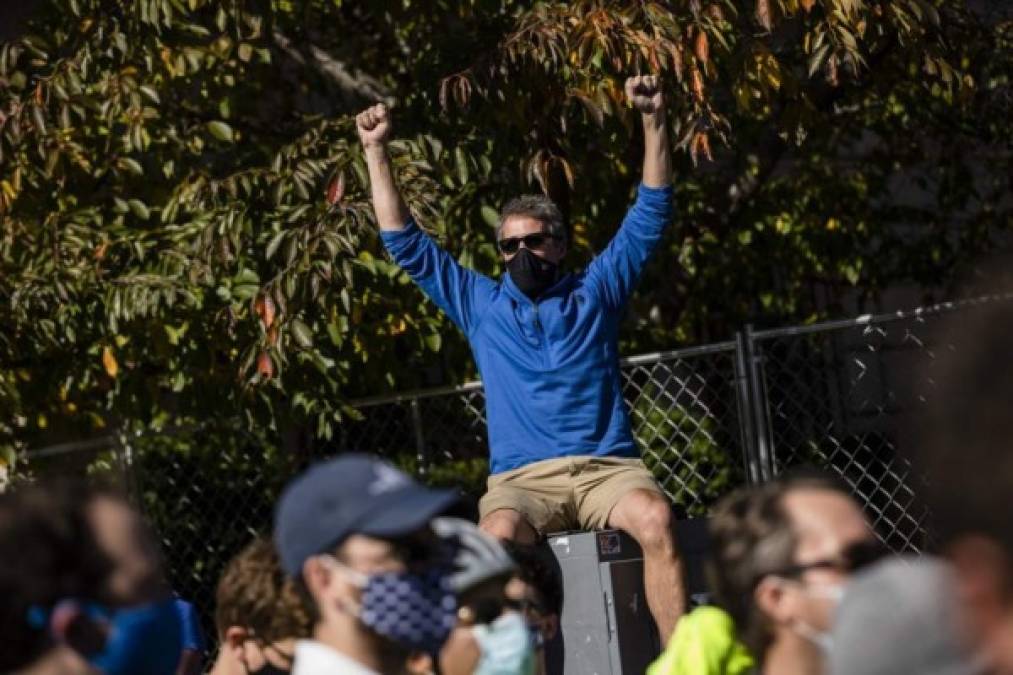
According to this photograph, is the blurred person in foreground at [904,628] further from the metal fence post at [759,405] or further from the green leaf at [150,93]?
the green leaf at [150,93]

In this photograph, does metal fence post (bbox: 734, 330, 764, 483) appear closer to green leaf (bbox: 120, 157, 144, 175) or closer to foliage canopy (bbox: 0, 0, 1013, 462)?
foliage canopy (bbox: 0, 0, 1013, 462)

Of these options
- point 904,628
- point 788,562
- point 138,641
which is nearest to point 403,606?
point 138,641

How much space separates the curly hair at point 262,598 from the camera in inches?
156

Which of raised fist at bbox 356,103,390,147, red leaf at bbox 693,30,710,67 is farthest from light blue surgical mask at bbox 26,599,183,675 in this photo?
red leaf at bbox 693,30,710,67

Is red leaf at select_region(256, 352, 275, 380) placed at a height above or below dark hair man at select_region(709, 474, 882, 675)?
above

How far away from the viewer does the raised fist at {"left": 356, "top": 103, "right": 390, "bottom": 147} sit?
5.86 metres

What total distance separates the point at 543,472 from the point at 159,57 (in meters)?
3.92

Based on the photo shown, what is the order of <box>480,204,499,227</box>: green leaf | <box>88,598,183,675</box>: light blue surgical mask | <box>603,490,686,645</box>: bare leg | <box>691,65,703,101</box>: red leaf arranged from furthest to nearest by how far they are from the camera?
<box>480,204,499,227</box>: green leaf < <box>691,65,703,101</box>: red leaf < <box>603,490,686,645</box>: bare leg < <box>88,598,183,675</box>: light blue surgical mask

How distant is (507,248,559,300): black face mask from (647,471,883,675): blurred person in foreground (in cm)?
268

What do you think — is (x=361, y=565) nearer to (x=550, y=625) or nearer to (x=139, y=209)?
(x=550, y=625)

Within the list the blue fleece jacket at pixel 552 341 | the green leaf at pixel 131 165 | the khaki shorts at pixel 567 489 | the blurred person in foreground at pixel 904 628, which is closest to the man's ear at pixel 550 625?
the khaki shorts at pixel 567 489

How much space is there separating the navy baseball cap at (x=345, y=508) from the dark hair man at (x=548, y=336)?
2.58 metres

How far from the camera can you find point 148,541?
113 inches

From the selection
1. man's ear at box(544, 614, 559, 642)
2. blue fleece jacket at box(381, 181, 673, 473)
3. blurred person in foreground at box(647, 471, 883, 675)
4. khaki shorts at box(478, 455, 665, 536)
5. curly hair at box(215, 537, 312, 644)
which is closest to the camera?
blurred person in foreground at box(647, 471, 883, 675)
